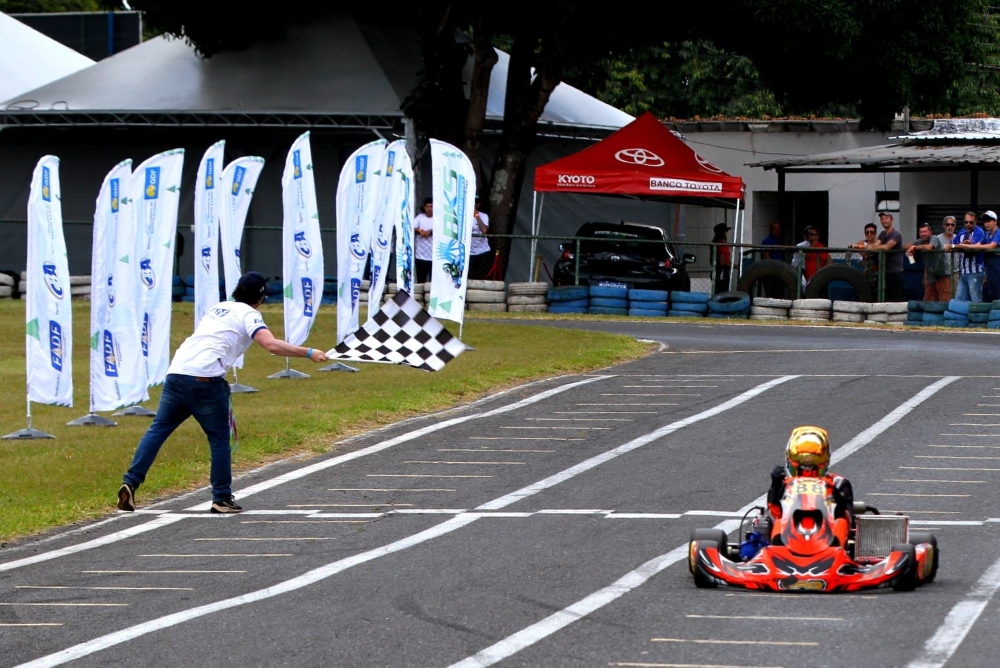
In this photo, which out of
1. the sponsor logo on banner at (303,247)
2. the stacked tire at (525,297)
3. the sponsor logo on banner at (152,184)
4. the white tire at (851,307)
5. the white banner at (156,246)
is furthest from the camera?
the stacked tire at (525,297)

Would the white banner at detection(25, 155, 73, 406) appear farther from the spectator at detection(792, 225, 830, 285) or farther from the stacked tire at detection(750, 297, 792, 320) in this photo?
the spectator at detection(792, 225, 830, 285)

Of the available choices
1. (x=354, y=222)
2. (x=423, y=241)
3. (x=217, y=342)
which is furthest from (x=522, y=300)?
(x=217, y=342)

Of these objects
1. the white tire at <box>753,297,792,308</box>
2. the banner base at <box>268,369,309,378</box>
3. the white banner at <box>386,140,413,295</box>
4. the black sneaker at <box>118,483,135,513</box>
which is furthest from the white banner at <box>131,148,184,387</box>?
the white tire at <box>753,297,792,308</box>

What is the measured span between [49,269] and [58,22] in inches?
1541

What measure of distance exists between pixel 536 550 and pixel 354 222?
10312mm

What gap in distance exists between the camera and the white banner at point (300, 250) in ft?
60.7

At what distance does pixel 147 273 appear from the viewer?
1571 centimetres

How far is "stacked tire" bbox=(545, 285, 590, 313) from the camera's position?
2747 centimetres

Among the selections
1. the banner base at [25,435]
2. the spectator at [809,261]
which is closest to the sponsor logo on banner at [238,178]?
the banner base at [25,435]

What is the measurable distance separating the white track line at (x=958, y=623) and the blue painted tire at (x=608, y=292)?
1873 cm

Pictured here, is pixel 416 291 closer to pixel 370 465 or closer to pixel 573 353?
pixel 573 353

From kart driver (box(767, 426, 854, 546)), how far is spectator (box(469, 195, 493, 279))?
19.1 metres

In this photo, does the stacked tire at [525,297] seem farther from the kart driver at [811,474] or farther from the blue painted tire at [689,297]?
the kart driver at [811,474]

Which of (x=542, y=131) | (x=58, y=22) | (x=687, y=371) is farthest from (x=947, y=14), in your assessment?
(x=58, y=22)
